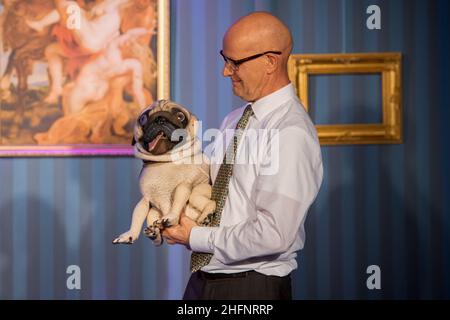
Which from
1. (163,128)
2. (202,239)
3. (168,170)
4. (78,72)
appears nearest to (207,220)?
(202,239)

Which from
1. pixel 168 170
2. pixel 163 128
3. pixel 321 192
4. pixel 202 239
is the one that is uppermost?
pixel 163 128

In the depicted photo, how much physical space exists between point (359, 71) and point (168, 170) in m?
2.00

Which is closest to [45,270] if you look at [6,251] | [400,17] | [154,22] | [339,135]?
[6,251]

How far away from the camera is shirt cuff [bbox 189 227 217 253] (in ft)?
7.63

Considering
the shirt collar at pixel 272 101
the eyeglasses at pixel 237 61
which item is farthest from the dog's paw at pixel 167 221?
the eyeglasses at pixel 237 61

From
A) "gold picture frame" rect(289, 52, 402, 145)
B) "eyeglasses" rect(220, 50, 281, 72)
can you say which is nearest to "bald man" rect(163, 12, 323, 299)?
"eyeglasses" rect(220, 50, 281, 72)

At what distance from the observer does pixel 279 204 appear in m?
2.21

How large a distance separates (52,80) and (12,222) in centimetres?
89

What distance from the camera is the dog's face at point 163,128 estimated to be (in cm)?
245

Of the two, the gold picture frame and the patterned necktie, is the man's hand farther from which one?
the gold picture frame

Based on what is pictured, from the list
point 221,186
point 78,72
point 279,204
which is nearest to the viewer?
point 279,204

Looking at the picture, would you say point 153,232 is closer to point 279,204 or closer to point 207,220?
point 207,220

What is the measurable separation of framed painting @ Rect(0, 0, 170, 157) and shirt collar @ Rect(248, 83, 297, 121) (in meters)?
1.68
